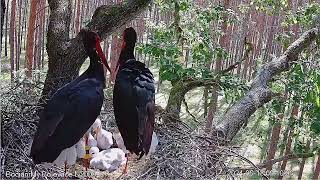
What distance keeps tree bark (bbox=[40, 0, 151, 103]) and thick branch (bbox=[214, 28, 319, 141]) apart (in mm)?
Answer: 1206

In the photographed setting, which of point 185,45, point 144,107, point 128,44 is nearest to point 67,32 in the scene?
point 128,44

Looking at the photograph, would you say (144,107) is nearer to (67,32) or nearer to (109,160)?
(109,160)

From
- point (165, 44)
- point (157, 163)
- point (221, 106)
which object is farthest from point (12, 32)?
point (157, 163)

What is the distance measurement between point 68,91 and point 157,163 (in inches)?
37.3

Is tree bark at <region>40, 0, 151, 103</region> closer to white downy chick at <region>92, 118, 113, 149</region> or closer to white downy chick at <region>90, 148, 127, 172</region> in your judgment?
white downy chick at <region>92, 118, 113, 149</region>

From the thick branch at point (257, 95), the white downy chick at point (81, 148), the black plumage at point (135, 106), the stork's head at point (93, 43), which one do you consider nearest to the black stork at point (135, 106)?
the black plumage at point (135, 106)

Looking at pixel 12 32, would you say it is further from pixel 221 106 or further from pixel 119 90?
pixel 119 90

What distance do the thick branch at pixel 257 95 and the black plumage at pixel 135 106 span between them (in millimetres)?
987

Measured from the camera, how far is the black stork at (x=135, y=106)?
129 inches

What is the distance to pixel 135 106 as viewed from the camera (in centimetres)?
327

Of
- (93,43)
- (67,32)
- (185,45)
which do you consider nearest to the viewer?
(93,43)

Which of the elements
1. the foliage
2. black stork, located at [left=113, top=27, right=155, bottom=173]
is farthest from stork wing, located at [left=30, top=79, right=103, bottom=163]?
the foliage

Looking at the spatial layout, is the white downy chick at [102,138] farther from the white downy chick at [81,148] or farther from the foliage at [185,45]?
the foliage at [185,45]

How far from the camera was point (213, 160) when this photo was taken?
3.73 meters
